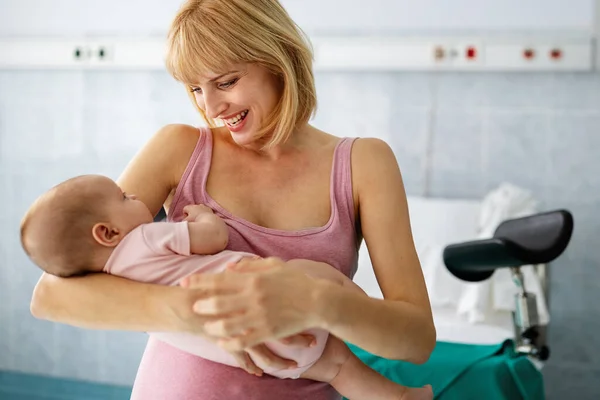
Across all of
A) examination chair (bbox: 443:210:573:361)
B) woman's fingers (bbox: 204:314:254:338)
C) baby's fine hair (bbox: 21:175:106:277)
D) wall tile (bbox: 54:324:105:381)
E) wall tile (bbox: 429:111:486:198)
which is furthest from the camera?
wall tile (bbox: 54:324:105:381)

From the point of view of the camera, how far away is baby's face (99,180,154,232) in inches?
54.4

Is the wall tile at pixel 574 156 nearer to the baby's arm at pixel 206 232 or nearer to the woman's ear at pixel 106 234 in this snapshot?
the baby's arm at pixel 206 232

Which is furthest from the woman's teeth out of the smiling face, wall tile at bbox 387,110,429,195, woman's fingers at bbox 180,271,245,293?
wall tile at bbox 387,110,429,195

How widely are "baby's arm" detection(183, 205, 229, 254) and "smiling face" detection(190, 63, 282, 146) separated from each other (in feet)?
0.60

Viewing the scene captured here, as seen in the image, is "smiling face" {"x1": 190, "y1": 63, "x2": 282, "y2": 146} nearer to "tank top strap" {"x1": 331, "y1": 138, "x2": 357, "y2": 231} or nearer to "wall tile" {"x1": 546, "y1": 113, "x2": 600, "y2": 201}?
"tank top strap" {"x1": 331, "y1": 138, "x2": 357, "y2": 231}

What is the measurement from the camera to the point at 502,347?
2115mm

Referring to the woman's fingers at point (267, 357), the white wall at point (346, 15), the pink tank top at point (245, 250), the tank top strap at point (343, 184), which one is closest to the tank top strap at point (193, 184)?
the pink tank top at point (245, 250)

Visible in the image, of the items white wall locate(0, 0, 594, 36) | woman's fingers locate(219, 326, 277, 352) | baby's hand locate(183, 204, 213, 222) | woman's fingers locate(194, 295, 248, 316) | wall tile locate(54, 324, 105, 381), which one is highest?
white wall locate(0, 0, 594, 36)

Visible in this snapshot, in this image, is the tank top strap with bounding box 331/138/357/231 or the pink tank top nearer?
the pink tank top

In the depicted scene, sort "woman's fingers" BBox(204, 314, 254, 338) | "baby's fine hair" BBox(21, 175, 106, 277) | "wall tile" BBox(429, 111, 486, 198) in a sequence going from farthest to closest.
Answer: "wall tile" BBox(429, 111, 486, 198)
"baby's fine hair" BBox(21, 175, 106, 277)
"woman's fingers" BBox(204, 314, 254, 338)

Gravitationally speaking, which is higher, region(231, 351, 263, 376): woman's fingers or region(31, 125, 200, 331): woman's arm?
region(31, 125, 200, 331): woman's arm

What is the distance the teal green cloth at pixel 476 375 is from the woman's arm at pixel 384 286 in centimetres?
60

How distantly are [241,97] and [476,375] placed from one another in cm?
94

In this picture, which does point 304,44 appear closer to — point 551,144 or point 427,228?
point 427,228
